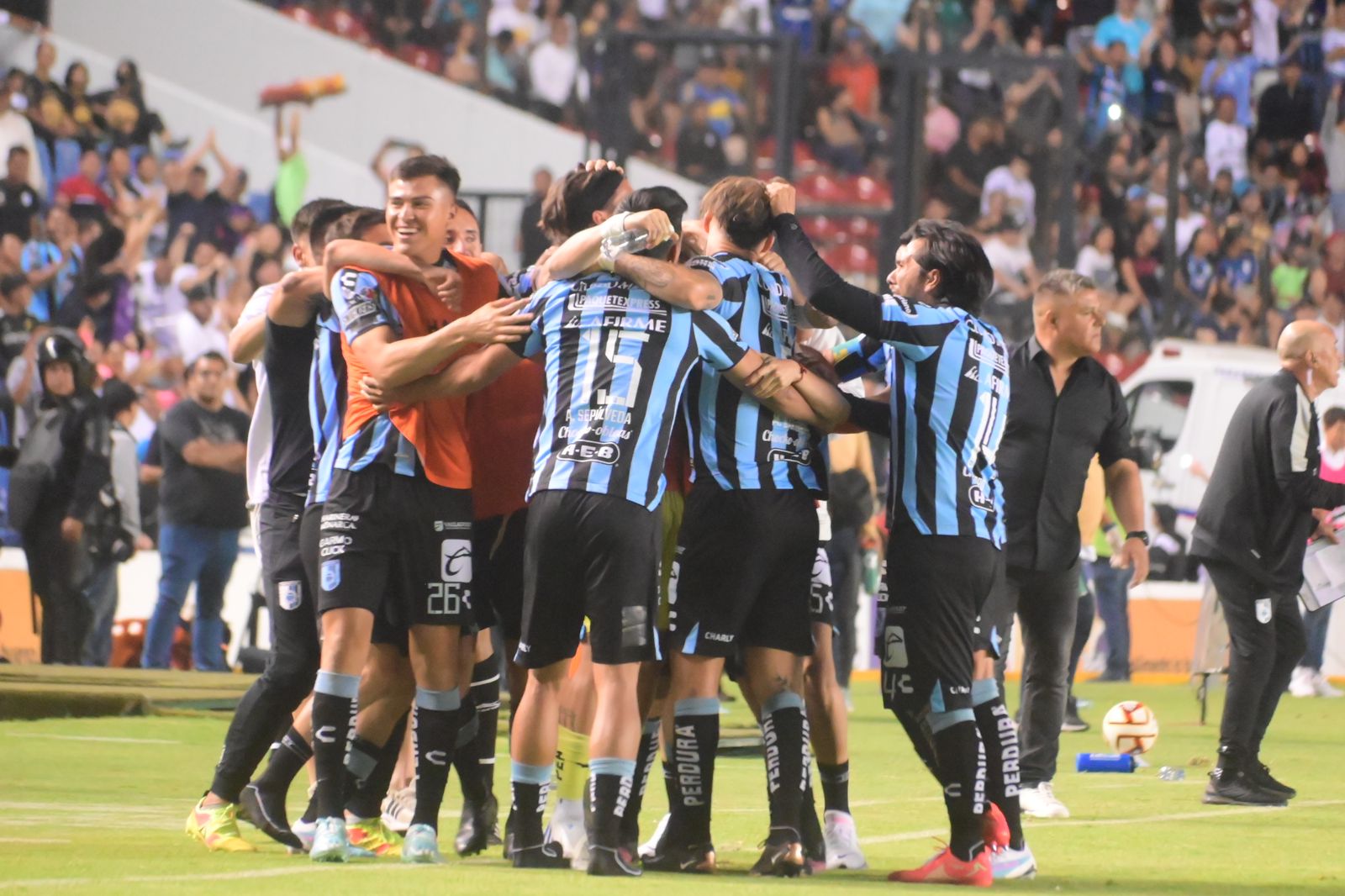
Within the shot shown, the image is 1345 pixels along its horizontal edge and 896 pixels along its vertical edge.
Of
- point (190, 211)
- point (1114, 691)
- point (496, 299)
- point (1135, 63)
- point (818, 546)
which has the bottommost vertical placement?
point (1114, 691)

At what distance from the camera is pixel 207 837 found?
679 centimetres

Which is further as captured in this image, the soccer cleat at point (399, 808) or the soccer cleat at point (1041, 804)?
the soccer cleat at point (1041, 804)

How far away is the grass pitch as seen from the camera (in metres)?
6.03

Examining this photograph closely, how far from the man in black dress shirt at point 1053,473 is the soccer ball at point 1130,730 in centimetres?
225

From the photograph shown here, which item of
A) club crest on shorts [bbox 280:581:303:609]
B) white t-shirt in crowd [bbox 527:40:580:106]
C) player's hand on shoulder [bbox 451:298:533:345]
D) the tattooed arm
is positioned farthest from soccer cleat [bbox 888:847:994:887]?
white t-shirt in crowd [bbox 527:40:580:106]

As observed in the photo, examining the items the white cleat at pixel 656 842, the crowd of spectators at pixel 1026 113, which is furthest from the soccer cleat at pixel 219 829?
the crowd of spectators at pixel 1026 113

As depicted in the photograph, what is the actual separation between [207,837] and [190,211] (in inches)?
565

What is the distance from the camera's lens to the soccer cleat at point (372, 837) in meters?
6.81

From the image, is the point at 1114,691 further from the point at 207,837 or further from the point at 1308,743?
the point at 207,837

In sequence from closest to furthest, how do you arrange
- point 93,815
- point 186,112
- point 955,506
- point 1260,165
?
point 955,506, point 93,815, point 186,112, point 1260,165

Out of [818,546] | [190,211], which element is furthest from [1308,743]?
[190,211]

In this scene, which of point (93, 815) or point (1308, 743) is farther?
point (1308, 743)

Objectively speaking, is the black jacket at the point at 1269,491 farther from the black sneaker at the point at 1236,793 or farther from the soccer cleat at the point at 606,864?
the soccer cleat at the point at 606,864

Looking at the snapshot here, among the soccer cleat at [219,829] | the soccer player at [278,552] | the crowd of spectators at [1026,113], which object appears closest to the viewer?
the soccer cleat at [219,829]
